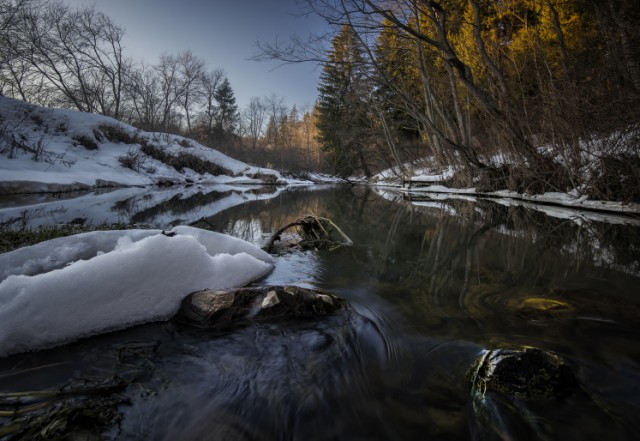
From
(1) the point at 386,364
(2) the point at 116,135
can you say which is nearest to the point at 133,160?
(2) the point at 116,135

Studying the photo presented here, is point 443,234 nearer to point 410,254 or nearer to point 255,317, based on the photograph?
point 410,254

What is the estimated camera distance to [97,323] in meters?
1.68

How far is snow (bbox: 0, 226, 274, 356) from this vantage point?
148 centimetres

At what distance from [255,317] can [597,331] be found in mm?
2191

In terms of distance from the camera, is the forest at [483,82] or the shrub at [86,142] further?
the shrub at [86,142]

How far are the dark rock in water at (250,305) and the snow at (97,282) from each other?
0.16 meters

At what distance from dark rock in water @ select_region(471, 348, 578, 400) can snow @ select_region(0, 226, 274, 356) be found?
6.29ft

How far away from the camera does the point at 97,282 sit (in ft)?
5.68

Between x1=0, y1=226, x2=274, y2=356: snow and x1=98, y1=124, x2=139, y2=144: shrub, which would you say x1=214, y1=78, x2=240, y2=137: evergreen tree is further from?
x1=0, y1=226, x2=274, y2=356: snow

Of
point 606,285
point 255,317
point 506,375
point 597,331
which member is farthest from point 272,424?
point 606,285

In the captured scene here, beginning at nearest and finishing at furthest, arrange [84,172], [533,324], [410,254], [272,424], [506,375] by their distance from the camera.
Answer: [272,424] → [506,375] → [533,324] → [410,254] → [84,172]

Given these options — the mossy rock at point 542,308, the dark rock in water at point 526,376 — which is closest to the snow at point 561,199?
the mossy rock at point 542,308

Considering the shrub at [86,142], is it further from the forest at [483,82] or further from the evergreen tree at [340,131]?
the evergreen tree at [340,131]

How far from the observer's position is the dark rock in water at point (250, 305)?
1.94 m
